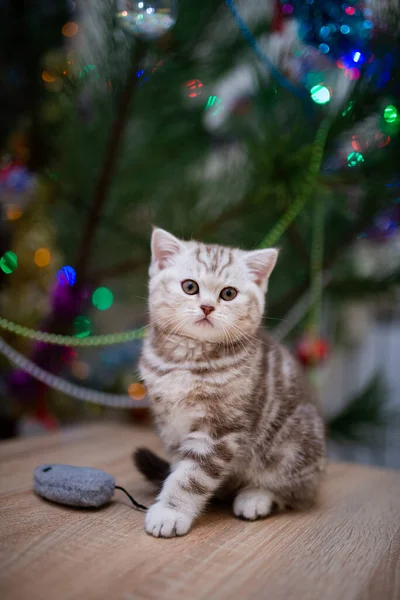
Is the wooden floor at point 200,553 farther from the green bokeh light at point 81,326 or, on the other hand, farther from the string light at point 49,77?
the string light at point 49,77

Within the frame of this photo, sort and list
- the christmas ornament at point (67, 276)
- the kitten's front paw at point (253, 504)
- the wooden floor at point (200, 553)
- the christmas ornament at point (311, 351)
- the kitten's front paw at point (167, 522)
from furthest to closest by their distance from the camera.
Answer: the christmas ornament at point (311, 351) → the christmas ornament at point (67, 276) → the kitten's front paw at point (253, 504) → the kitten's front paw at point (167, 522) → the wooden floor at point (200, 553)

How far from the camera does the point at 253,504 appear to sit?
2.74ft

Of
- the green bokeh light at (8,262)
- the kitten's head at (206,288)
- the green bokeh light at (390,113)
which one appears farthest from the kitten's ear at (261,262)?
the green bokeh light at (8,262)

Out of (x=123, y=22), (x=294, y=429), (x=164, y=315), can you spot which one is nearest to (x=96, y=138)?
(x=123, y=22)

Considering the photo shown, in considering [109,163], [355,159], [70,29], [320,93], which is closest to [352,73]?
[320,93]

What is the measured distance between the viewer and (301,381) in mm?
977

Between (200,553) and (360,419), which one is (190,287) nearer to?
(200,553)

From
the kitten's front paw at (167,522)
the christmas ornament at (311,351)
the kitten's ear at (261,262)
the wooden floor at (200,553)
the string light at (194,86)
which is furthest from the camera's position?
the christmas ornament at (311,351)

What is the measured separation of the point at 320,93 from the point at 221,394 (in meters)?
0.72

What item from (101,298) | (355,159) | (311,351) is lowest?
(311,351)

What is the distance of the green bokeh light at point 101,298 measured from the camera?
137 cm

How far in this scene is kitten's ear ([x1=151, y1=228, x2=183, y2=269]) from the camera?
922 millimetres

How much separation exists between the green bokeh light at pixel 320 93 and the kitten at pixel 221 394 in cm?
42

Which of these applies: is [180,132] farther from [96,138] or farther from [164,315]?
[164,315]
